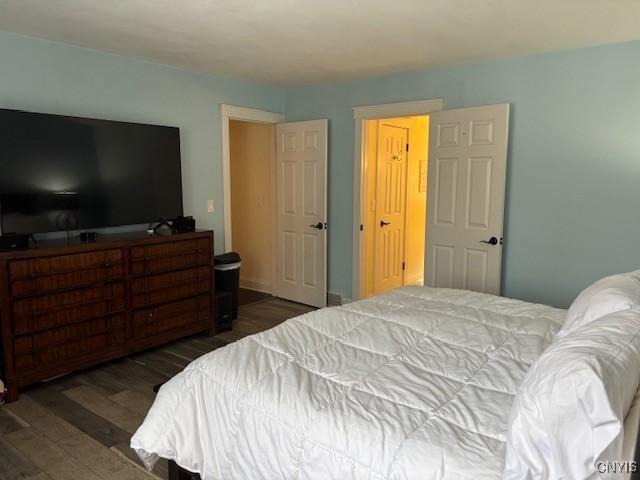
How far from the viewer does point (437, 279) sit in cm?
424

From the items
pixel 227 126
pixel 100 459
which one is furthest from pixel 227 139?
pixel 100 459

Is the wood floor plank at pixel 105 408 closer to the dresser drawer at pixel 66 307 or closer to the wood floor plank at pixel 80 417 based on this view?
the wood floor plank at pixel 80 417

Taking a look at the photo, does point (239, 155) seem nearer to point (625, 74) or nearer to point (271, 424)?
point (625, 74)

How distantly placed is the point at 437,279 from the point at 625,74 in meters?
2.18

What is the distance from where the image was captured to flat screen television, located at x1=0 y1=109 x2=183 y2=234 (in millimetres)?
3078

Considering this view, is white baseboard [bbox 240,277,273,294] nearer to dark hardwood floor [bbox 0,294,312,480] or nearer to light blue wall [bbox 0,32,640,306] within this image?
light blue wall [bbox 0,32,640,306]

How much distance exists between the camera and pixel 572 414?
3.46ft

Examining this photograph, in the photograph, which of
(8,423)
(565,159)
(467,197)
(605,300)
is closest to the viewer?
(605,300)

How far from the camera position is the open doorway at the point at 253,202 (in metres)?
5.56

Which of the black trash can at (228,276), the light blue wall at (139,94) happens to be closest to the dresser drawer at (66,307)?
the black trash can at (228,276)

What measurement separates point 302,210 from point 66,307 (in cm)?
268

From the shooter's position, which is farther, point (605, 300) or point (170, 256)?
point (170, 256)

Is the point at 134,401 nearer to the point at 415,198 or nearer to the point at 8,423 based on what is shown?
the point at 8,423

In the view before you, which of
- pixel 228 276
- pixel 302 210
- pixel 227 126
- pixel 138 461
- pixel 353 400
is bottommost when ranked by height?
pixel 138 461
